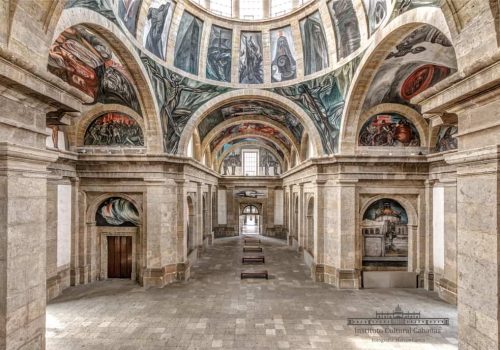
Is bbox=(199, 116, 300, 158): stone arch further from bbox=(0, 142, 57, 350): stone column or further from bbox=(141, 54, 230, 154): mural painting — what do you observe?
bbox=(0, 142, 57, 350): stone column

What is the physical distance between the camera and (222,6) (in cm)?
1505

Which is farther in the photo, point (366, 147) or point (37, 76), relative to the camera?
point (366, 147)

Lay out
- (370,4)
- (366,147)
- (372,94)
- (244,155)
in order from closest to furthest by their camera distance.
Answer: (370,4), (372,94), (366,147), (244,155)

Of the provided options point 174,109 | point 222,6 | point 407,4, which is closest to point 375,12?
point 407,4

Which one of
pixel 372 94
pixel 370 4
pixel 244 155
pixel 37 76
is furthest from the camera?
pixel 244 155

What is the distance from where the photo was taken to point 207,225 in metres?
22.0

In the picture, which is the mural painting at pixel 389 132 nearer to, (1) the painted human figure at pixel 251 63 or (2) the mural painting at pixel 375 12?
(2) the mural painting at pixel 375 12

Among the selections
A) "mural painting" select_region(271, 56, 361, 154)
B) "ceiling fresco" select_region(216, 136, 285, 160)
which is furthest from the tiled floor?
"ceiling fresco" select_region(216, 136, 285, 160)

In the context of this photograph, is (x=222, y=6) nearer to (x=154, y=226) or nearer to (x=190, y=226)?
(x=154, y=226)

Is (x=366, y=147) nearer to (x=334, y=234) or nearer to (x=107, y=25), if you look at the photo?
(x=334, y=234)

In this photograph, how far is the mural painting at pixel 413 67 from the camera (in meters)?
8.57

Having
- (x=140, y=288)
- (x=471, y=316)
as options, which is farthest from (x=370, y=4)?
(x=140, y=288)

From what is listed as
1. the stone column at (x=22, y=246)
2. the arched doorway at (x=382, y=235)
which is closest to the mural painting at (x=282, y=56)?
the arched doorway at (x=382, y=235)

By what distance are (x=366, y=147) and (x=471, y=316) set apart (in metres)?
8.95
